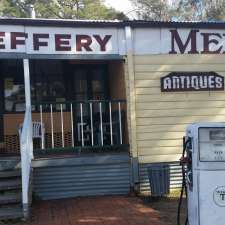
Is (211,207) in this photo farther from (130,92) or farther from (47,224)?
(130,92)

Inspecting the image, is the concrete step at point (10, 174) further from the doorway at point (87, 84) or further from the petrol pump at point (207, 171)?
the petrol pump at point (207, 171)

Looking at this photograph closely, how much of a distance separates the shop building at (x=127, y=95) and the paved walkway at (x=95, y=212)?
577 millimetres

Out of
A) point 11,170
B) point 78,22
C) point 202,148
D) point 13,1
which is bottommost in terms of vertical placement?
point 11,170

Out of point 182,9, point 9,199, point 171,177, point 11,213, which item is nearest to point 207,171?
point 11,213

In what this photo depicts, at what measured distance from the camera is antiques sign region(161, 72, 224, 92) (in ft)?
37.1

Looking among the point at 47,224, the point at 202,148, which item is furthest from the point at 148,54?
the point at 202,148

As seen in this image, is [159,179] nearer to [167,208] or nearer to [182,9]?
[167,208]

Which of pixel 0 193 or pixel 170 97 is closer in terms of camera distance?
pixel 0 193

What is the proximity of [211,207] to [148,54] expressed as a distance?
18.5 feet

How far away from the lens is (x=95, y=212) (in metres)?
9.19

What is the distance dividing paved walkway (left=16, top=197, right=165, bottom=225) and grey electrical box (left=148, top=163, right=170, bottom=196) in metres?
0.39

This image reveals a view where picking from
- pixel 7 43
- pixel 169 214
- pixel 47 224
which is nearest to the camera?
pixel 47 224

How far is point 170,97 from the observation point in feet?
37.2

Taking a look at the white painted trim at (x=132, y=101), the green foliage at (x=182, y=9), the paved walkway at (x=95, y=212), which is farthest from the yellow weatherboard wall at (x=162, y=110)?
the green foliage at (x=182, y=9)
